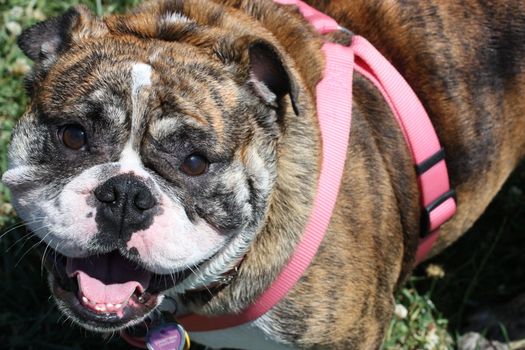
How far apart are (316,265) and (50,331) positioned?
5.49 feet

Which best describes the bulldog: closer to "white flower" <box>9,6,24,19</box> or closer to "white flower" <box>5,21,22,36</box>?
"white flower" <box>5,21,22,36</box>

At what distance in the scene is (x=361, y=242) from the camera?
2939mm

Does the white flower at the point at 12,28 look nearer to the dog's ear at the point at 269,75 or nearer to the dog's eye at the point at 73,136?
the dog's eye at the point at 73,136

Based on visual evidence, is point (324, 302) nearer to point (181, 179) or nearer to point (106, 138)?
point (181, 179)

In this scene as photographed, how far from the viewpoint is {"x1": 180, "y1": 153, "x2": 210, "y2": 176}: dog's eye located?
2500 mm

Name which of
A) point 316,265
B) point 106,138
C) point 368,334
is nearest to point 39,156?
point 106,138

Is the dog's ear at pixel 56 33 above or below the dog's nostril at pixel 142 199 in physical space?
above

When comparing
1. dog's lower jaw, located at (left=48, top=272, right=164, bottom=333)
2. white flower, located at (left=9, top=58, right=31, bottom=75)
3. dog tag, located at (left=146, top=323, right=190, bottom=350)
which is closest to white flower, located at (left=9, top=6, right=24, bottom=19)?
white flower, located at (left=9, top=58, right=31, bottom=75)

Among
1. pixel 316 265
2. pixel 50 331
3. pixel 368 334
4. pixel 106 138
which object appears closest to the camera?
pixel 106 138

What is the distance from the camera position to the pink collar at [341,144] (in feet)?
9.06

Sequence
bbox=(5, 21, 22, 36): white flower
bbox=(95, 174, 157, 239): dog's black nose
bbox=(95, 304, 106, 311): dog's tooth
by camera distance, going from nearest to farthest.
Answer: bbox=(95, 174, 157, 239): dog's black nose < bbox=(95, 304, 106, 311): dog's tooth < bbox=(5, 21, 22, 36): white flower

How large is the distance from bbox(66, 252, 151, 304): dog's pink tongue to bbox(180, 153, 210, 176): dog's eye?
0.36 m

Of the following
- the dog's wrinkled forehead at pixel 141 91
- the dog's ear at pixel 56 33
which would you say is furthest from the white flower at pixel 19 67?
the dog's wrinkled forehead at pixel 141 91

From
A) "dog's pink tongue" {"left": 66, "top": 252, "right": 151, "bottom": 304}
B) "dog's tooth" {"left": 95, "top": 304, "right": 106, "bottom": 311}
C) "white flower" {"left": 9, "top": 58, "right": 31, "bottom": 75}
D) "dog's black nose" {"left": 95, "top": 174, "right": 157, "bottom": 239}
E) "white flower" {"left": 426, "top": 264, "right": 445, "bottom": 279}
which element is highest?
"dog's black nose" {"left": 95, "top": 174, "right": 157, "bottom": 239}
